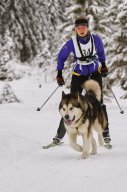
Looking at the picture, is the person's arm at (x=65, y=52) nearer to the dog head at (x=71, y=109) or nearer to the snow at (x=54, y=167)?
the dog head at (x=71, y=109)

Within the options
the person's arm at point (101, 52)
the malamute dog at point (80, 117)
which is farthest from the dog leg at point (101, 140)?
the person's arm at point (101, 52)

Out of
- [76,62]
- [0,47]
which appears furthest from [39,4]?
[76,62]

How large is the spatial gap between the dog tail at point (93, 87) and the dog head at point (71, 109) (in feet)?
3.24

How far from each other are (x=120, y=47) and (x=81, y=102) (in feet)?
53.0

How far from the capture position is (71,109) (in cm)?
646

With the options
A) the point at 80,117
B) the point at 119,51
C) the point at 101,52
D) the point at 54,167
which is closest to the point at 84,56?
the point at 101,52

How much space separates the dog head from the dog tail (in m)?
0.99

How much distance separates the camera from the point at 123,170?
207 inches

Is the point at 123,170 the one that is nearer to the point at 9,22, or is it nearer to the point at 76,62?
the point at 76,62

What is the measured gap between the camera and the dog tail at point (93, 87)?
24.5ft

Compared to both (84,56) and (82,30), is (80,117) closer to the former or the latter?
(84,56)

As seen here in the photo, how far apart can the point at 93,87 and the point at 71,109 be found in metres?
1.17

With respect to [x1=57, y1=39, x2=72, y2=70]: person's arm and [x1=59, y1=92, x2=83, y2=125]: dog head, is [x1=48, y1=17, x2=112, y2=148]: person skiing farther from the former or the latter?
[x1=59, y1=92, x2=83, y2=125]: dog head

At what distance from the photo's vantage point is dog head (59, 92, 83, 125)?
21.1 feet
